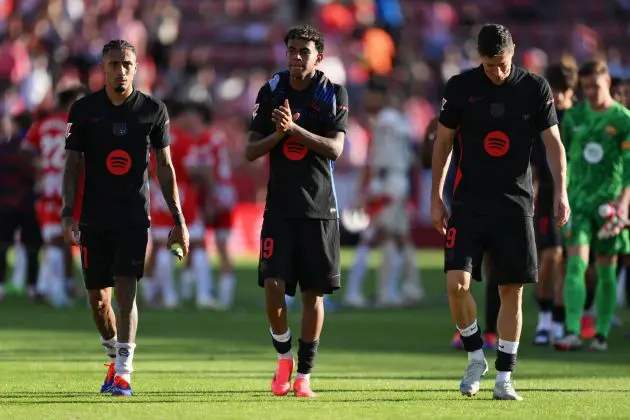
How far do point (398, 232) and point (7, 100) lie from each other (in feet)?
45.1

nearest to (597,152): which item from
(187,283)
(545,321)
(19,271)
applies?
(545,321)

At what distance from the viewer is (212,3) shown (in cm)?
4034

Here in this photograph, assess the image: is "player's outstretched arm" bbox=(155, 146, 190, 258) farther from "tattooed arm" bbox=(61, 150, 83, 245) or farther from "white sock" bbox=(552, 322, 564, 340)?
"white sock" bbox=(552, 322, 564, 340)

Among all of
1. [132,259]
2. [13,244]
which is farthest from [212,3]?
[132,259]

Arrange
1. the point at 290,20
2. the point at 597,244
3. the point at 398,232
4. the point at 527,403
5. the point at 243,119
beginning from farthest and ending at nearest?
the point at 290,20
the point at 243,119
the point at 398,232
the point at 597,244
the point at 527,403

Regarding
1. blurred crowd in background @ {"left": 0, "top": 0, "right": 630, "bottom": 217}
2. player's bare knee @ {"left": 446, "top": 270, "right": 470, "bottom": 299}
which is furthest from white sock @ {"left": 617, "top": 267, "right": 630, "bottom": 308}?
blurred crowd in background @ {"left": 0, "top": 0, "right": 630, "bottom": 217}

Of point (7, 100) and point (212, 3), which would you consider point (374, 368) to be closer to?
point (7, 100)

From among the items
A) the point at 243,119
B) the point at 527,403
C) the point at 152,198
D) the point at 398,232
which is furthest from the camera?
the point at 243,119

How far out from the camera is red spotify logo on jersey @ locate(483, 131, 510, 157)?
10266 mm

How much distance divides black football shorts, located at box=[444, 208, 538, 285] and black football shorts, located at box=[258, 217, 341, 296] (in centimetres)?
81

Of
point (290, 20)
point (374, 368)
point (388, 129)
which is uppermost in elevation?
point (290, 20)

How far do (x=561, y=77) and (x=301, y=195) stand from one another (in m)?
4.69

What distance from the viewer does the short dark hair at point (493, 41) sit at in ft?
32.7

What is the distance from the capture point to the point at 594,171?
14.1 m
